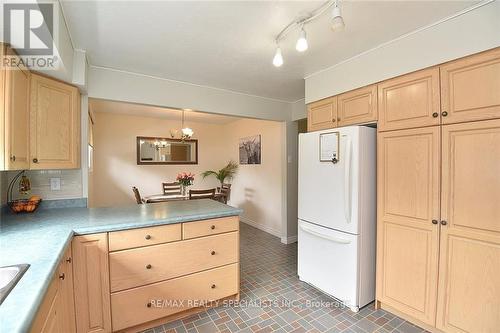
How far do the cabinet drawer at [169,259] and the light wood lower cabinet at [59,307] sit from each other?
9.6 inches

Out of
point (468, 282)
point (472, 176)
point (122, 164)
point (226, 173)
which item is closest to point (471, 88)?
point (472, 176)

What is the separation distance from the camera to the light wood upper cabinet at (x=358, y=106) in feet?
6.73

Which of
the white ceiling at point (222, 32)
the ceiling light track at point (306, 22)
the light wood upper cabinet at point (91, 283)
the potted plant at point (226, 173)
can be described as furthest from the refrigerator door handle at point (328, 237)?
the potted plant at point (226, 173)

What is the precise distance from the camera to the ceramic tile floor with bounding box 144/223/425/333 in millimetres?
1820

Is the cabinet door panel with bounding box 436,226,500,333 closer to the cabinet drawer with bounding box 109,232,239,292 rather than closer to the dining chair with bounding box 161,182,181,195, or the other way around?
the cabinet drawer with bounding box 109,232,239,292

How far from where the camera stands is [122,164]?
484cm

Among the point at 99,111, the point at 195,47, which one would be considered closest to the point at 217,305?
the point at 195,47

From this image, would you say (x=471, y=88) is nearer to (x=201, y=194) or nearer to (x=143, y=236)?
(x=143, y=236)

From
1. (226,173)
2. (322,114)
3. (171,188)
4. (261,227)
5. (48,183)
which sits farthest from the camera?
(226,173)

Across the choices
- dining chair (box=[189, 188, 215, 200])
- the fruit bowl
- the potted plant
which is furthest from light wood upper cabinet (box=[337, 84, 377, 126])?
the potted plant

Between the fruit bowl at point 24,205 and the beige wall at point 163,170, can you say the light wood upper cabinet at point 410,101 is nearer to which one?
the beige wall at point 163,170

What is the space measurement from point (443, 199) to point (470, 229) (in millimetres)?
231

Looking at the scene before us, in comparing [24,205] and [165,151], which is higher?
[165,151]

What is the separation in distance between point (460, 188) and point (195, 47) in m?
2.26
